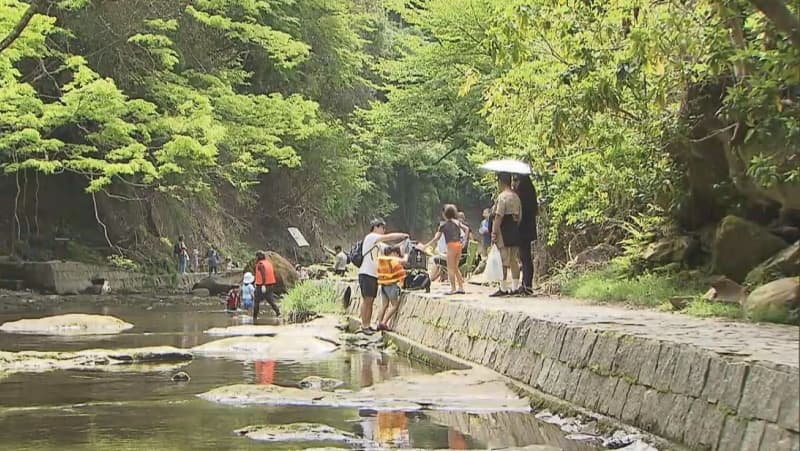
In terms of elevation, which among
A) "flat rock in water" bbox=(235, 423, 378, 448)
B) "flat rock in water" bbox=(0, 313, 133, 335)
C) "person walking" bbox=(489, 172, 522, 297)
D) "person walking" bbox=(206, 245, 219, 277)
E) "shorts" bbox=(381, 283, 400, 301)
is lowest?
"flat rock in water" bbox=(0, 313, 133, 335)

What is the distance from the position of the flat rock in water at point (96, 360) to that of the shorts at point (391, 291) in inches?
136

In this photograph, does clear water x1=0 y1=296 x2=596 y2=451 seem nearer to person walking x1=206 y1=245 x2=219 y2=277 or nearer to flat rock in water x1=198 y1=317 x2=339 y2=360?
flat rock in water x1=198 y1=317 x2=339 y2=360

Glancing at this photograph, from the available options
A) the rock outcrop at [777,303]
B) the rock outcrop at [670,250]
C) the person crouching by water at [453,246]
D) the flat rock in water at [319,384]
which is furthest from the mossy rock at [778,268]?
the person crouching by water at [453,246]

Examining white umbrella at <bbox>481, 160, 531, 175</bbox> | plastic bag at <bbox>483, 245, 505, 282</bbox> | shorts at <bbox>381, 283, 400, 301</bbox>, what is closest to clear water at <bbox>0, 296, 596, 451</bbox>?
shorts at <bbox>381, 283, 400, 301</bbox>

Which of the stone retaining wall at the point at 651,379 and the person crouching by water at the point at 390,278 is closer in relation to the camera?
the stone retaining wall at the point at 651,379

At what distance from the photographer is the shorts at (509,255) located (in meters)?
15.2

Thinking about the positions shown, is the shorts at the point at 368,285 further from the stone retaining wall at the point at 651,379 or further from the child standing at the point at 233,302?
the child standing at the point at 233,302

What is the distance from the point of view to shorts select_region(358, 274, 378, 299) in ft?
58.4

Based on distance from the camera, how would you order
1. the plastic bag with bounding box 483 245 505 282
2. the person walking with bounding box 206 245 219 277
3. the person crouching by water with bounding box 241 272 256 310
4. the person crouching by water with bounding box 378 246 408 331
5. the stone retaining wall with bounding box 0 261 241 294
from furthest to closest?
the person walking with bounding box 206 245 219 277 < the stone retaining wall with bounding box 0 261 241 294 < the person crouching by water with bounding box 241 272 256 310 < the person crouching by water with bounding box 378 246 408 331 < the plastic bag with bounding box 483 245 505 282

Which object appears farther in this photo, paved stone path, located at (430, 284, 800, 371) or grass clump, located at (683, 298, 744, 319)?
grass clump, located at (683, 298, 744, 319)

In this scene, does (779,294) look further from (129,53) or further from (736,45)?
(129,53)

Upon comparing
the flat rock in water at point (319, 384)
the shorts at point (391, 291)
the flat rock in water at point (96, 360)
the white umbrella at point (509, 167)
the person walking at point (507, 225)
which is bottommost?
the flat rock in water at point (96, 360)

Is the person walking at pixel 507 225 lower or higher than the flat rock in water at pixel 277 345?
higher

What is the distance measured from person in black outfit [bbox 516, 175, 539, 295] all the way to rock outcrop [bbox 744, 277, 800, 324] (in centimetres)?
462
